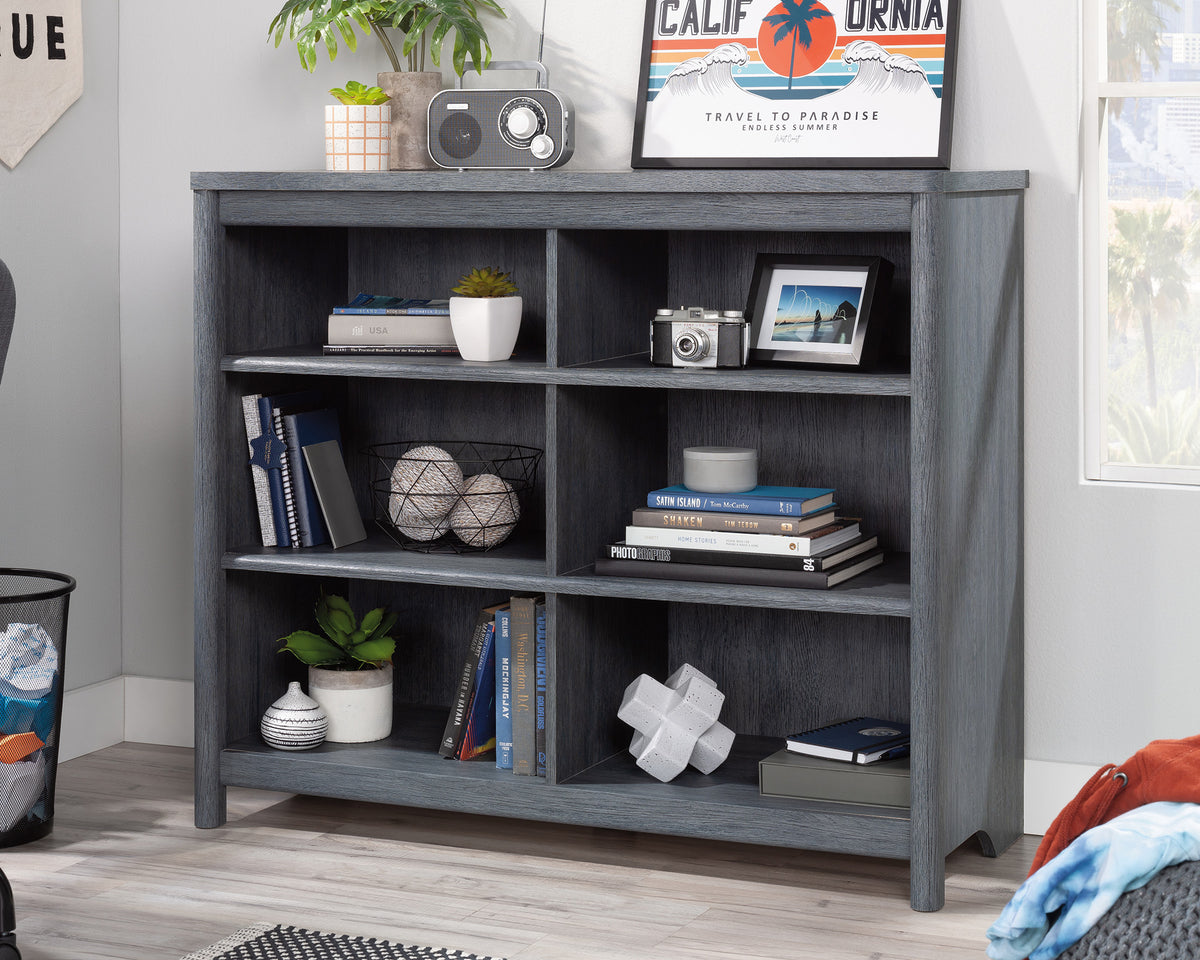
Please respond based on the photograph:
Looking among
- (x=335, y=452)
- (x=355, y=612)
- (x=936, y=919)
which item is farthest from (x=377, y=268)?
(x=936, y=919)

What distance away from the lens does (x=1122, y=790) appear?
1845 mm

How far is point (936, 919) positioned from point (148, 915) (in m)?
1.15

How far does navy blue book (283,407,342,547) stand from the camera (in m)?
2.79

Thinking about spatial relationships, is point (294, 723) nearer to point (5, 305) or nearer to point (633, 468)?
point (633, 468)

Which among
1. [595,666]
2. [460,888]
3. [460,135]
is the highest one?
[460,135]

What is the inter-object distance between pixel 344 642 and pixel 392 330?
558 millimetres

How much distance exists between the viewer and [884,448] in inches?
106

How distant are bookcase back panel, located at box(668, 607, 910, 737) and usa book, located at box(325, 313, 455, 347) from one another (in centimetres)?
64

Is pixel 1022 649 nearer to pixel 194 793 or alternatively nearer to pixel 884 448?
pixel 884 448

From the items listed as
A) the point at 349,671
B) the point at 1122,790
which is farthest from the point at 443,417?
the point at 1122,790

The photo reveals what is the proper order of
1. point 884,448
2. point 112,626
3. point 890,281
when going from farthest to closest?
1. point 112,626
2. point 884,448
3. point 890,281

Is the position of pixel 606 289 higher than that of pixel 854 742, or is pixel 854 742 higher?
pixel 606 289

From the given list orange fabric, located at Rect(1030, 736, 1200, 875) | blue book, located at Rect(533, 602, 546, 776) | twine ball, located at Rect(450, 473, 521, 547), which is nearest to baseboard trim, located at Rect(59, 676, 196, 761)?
twine ball, located at Rect(450, 473, 521, 547)

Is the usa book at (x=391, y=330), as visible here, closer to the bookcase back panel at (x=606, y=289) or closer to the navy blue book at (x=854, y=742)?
the bookcase back panel at (x=606, y=289)
